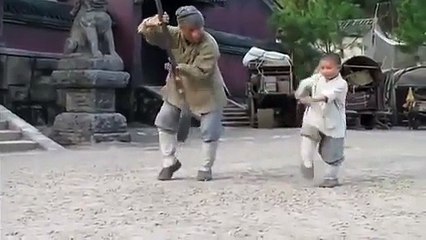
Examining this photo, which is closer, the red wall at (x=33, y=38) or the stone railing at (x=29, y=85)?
the stone railing at (x=29, y=85)

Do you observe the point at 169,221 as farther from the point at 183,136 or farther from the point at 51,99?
the point at 51,99

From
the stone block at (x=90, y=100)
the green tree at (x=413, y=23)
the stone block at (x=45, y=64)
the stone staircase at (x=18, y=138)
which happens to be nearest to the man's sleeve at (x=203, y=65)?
the stone staircase at (x=18, y=138)

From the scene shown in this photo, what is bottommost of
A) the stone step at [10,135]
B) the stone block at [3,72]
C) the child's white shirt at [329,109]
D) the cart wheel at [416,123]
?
the cart wheel at [416,123]

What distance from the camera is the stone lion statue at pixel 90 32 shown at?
13836 mm

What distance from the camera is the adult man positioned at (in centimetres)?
775

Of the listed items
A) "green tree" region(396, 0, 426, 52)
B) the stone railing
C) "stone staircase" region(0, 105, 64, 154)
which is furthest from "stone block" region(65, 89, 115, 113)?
"green tree" region(396, 0, 426, 52)

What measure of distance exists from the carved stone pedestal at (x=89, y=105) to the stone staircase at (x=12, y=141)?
136 cm

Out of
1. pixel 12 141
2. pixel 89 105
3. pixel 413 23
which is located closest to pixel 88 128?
pixel 89 105

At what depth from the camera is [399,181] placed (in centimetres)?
812

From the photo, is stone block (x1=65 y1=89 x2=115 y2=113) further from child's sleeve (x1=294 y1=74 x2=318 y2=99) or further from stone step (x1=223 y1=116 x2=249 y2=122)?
stone step (x1=223 y1=116 x2=249 y2=122)

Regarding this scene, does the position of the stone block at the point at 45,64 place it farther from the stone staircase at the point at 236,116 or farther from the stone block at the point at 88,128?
the stone staircase at the point at 236,116

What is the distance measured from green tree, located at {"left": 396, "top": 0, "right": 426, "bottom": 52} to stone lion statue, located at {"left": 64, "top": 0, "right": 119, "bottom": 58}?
11.4 meters

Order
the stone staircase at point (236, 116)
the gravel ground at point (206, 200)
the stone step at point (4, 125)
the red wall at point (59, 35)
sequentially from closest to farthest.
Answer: the gravel ground at point (206, 200)
the stone step at point (4, 125)
the red wall at point (59, 35)
the stone staircase at point (236, 116)

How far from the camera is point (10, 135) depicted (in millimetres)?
11930
